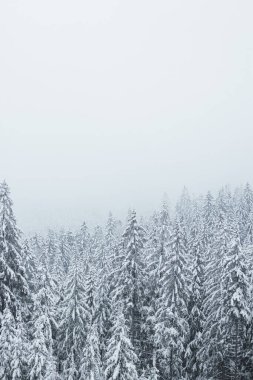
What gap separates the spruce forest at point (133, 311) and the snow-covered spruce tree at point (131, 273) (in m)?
0.09

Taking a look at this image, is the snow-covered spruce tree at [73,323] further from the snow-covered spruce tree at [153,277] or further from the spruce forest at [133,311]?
the snow-covered spruce tree at [153,277]

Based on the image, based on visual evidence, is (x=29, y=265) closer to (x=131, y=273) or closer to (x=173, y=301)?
(x=131, y=273)

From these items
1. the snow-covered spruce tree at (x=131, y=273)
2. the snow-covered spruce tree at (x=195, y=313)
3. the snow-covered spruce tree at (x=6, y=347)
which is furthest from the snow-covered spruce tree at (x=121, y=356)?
the snow-covered spruce tree at (x=195, y=313)

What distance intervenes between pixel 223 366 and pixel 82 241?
167ft

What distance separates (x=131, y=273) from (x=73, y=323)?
21.4 ft

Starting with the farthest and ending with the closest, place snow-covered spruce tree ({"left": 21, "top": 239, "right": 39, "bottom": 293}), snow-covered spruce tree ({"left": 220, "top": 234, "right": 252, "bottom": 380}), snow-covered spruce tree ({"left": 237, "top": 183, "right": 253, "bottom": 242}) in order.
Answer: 1. snow-covered spruce tree ({"left": 237, "top": 183, "right": 253, "bottom": 242})
2. snow-covered spruce tree ({"left": 21, "top": 239, "right": 39, "bottom": 293})
3. snow-covered spruce tree ({"left": 220, "top": 234, "right": 252, "bottom": 380})

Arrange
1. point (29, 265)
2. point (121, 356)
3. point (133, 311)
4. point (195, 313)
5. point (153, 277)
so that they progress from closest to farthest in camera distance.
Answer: point (121, 356) < point (29, 265) < point (133, 311) < point (195, 313) < point (153, 277)

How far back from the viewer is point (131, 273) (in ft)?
117

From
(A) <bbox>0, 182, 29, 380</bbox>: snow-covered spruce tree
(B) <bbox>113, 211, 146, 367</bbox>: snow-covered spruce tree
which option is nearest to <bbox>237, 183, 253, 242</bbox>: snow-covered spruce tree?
(B) <bbox>113, 211, 146, 367</bbox>: snow-covered spruce tree

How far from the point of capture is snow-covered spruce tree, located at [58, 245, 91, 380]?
112 ft

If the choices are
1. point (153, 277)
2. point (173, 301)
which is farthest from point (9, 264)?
point (153, 277)

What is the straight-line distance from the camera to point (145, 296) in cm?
3747

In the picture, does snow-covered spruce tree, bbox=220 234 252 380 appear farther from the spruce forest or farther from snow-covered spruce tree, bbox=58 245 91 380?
snow-covered spruce tree, bbox=58 245 91 380

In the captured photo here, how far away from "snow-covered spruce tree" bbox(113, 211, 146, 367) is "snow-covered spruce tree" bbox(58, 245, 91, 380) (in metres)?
3.14
